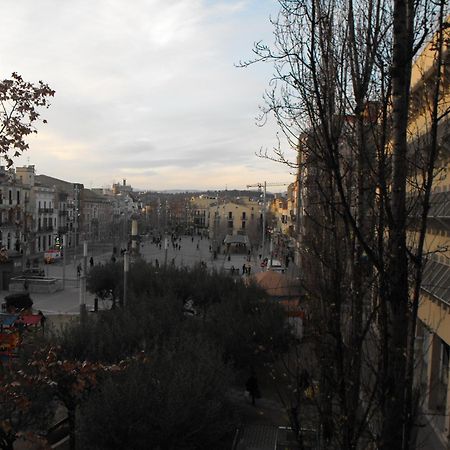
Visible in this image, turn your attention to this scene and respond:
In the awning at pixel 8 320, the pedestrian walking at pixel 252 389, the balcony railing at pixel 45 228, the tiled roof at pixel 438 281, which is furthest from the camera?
the balcony railing at pixel 45 228

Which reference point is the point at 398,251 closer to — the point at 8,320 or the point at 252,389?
the point at 252,389

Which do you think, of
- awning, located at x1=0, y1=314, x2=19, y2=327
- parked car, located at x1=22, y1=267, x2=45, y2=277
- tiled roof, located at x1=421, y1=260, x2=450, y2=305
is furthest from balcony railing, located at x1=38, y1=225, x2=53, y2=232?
tiled roof, located at x1=421, y1=260, x2=450, y2=305

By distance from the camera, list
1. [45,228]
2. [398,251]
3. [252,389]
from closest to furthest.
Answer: [398,251], [252,389], [45,228]

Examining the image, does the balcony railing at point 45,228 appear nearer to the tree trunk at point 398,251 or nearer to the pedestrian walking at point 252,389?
the pedestrian walking at point 252,389

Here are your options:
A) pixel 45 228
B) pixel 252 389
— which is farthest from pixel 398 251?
pixel 45 228

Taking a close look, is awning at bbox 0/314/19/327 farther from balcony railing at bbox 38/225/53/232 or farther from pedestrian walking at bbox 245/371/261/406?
balcony railing at bbox 38/225/53/232

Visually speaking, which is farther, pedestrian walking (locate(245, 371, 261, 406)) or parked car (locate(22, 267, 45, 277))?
parked car (locate(22, 267, 45, 277))

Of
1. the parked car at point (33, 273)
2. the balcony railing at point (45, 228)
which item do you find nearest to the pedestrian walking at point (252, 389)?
the parked car at point (33, 273)

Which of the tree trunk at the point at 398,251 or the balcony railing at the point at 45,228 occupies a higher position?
the tree trunk at the point at 398,251

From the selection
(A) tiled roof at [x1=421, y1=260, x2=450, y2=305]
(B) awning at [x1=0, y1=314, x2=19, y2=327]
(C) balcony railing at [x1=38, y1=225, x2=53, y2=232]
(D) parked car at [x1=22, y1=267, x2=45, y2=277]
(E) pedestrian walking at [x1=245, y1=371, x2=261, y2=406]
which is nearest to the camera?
(A) tiled roof at [x1=421, y1=260, x2=450, y2=305]

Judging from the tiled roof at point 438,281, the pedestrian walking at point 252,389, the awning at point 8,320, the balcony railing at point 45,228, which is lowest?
the pedestrian walking at point 252,389

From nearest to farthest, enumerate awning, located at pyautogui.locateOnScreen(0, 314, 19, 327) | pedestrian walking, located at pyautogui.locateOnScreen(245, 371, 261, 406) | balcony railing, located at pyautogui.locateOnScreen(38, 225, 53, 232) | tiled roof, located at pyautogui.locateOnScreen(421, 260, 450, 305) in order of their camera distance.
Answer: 1. tiled roof, located at pyautogui.locateOnScreen(421, 260, 450, 305)
2. pedestrian walking, located at pyautogui.locateOnScreen(245, 371, 261, 406)
3. awning, located at pyautogui.locateOnScreen(0, 314, 19, 327)
4. balcony railing, located at pyautogui.locateOnScreen(38, 225, 53, 232)

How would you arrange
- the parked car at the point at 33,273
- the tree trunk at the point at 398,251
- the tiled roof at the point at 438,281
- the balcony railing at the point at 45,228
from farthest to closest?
the balcony railing at the point at 45,228, the parked car at the point at 33,273, the tiled roof at the point at 438,281, the tree trunk at the point at 398,251

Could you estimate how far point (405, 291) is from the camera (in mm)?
4500
